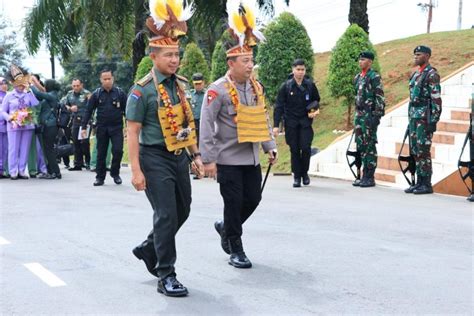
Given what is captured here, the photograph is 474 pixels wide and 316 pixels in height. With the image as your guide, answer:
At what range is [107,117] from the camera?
41.3ft

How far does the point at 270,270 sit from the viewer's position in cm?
630

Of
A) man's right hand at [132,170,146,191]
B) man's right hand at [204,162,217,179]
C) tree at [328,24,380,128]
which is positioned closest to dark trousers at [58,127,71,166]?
tree at [328,24,380,128]

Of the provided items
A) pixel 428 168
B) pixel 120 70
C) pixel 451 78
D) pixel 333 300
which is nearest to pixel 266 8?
pixel 451 78

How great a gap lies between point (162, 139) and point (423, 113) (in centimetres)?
638

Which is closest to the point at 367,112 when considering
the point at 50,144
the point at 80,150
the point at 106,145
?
the point at 106,145

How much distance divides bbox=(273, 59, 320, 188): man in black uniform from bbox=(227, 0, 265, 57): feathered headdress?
5.43 metres

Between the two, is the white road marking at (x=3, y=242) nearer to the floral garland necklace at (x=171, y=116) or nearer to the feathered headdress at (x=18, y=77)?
the floral garland necklace at (x=171, y=116)

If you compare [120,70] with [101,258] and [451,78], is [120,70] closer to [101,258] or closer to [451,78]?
[451,78]

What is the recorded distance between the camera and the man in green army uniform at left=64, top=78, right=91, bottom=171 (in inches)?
659

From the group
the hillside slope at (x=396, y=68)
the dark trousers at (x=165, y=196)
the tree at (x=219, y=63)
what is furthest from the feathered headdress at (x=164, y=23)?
the tree at (x=219, y=63)

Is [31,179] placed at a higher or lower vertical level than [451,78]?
lower

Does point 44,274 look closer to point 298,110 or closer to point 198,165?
point 198,165

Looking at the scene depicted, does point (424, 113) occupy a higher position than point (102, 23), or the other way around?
point (102, 23)

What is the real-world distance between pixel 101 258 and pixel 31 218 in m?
2.66
